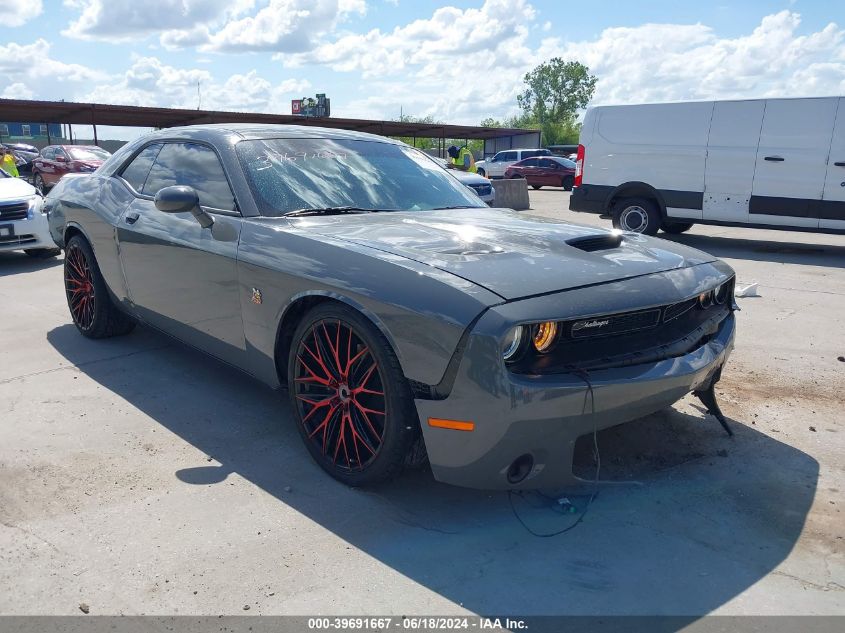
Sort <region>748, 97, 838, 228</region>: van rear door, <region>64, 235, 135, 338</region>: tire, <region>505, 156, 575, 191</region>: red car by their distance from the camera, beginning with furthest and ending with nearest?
<region>505, 156, 575, 191</region>: red car → <region>748, 97, 838, 228</region>: van rear door → <region>64, 235, 135, 338</region>: tire

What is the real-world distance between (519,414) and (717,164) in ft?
29.5

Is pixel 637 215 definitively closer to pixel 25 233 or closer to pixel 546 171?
pixel 25 233

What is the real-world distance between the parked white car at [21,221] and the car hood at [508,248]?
20.4 feet

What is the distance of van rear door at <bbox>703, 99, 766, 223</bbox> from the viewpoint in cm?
985

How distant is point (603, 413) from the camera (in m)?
2.66

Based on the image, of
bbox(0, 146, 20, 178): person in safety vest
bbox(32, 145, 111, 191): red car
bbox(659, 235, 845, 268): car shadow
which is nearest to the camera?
bbox(659, 235, 845, 268): car shadow

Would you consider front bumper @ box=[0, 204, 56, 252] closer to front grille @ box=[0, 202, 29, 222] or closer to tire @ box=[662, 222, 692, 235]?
front grille @ box=[0, 202, 29, 222]

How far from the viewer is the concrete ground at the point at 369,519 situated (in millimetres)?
2395

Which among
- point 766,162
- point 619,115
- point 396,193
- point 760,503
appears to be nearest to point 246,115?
point 619,115

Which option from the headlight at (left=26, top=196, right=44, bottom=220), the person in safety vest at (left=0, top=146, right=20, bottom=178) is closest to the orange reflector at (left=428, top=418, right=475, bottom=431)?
the headlight at (left=26, top=196, right=44, bottom=220)

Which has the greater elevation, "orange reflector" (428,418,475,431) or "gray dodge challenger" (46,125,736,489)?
"gray dodge challenger" (46,125,736,489)

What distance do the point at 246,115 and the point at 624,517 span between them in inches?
1127

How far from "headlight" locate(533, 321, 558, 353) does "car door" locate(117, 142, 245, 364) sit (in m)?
1.60

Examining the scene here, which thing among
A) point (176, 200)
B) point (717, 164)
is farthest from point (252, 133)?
point (717, 164)
